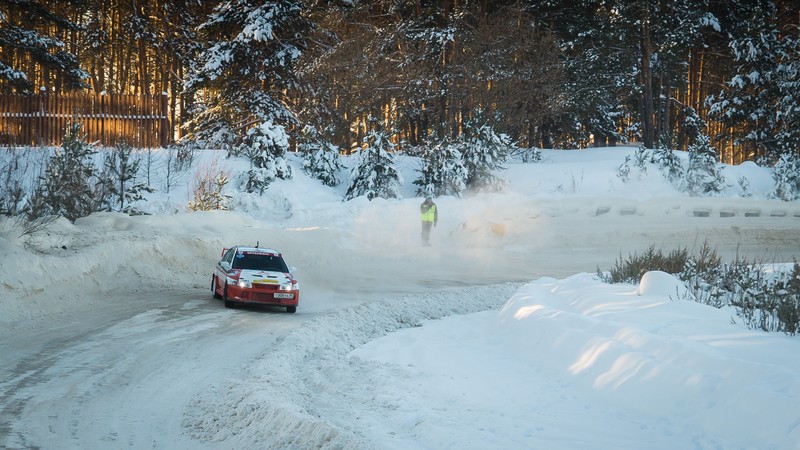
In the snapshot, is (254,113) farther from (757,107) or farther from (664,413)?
(664,413)

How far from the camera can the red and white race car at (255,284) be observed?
1720cm

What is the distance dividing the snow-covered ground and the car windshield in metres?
1.12

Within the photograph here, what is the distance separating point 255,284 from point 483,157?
71.3 ft

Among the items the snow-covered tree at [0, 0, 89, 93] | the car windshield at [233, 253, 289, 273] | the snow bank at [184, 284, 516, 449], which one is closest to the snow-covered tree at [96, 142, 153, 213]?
the snow-covered tree at [0, 0, 89, 93]

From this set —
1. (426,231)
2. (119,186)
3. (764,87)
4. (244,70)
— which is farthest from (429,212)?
(764,87)

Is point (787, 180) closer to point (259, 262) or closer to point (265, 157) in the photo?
→ point (265, 157)

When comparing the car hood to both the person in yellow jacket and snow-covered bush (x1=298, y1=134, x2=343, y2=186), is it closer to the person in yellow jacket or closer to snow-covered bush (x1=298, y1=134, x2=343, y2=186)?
the person in yellow jacket

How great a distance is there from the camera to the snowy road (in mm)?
8656

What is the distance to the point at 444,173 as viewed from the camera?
3722 centimetres

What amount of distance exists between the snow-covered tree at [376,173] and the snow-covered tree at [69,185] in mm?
12568

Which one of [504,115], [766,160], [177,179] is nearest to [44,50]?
[177,179]

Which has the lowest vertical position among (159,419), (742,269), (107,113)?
(159,419)

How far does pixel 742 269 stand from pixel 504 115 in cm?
3017

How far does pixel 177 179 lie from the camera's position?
3400 cm
